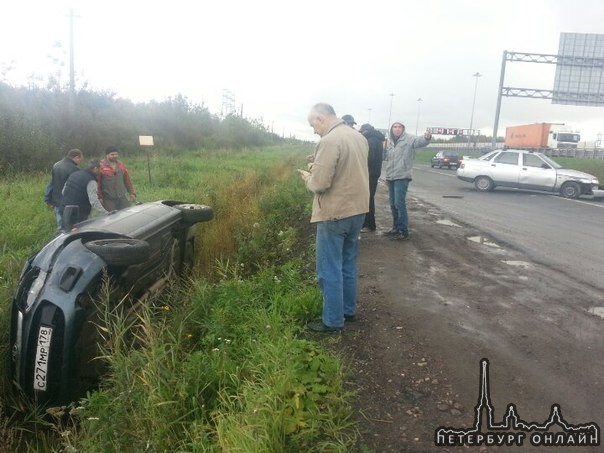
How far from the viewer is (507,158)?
1742 cm

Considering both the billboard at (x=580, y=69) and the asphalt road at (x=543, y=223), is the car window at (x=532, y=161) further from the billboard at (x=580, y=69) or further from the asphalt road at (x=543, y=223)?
the billboard at (x=580, y=69)

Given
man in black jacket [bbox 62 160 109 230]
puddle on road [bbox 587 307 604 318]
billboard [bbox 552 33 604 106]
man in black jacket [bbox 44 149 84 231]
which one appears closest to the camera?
puddle on road [bbox 587 307 604 318]

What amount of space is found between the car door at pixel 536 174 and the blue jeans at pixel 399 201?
1129 cm

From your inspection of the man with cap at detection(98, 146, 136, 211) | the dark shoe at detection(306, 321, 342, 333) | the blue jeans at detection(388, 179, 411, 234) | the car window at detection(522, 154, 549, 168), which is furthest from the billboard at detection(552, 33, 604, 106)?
the dark shoe at detection(306, 321, 342, 333)

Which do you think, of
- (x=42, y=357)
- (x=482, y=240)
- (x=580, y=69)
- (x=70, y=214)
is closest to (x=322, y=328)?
(x=42, y=357)

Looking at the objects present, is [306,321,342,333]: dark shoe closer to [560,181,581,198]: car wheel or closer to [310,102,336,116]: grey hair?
[310,102,336,116]: grey hair

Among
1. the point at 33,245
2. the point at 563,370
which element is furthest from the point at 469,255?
the point at 33,245

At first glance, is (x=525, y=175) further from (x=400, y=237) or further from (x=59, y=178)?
(x=59, y=178)

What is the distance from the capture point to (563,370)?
342cm

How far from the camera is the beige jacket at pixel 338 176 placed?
12.3ft

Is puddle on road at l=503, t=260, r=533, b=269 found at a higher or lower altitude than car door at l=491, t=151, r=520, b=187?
lower

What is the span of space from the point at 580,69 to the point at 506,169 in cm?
1692

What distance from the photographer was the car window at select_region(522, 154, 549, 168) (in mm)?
16969

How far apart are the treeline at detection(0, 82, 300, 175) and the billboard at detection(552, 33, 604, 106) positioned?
88.2ft
